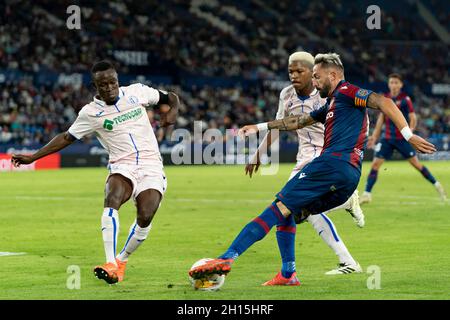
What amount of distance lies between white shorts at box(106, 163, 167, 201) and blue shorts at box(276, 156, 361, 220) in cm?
189

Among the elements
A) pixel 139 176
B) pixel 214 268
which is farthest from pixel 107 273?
pixel 139 176

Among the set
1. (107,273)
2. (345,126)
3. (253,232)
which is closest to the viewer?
(253,232)

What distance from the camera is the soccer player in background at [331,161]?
29.1ft

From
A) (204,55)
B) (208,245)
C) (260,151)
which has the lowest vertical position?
(208,245)

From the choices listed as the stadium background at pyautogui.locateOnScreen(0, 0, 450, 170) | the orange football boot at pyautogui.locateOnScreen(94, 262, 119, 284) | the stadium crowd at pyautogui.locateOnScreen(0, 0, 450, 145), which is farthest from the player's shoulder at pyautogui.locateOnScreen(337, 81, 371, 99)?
the stadium crowd at pyautogui.locateOnScreen(0, 0, 450, 145)

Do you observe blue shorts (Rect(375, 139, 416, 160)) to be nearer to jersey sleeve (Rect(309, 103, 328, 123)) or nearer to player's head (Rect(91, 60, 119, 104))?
jersey sleeve (Rect(309, 103, 328, 123))

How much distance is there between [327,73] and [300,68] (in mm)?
999

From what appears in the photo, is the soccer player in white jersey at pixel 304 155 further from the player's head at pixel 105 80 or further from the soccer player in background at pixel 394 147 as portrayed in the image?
the soccer player in background at pixel 394 147

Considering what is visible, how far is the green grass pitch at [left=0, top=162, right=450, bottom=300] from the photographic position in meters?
9.10

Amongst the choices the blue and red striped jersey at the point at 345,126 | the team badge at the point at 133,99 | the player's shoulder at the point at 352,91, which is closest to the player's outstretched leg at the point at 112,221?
the team badge at the point at 133,99

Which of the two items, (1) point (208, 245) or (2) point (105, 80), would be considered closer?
(2) point (105, 80)

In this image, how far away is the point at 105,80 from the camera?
1017 cm

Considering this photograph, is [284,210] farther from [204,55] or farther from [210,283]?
[204,55]
